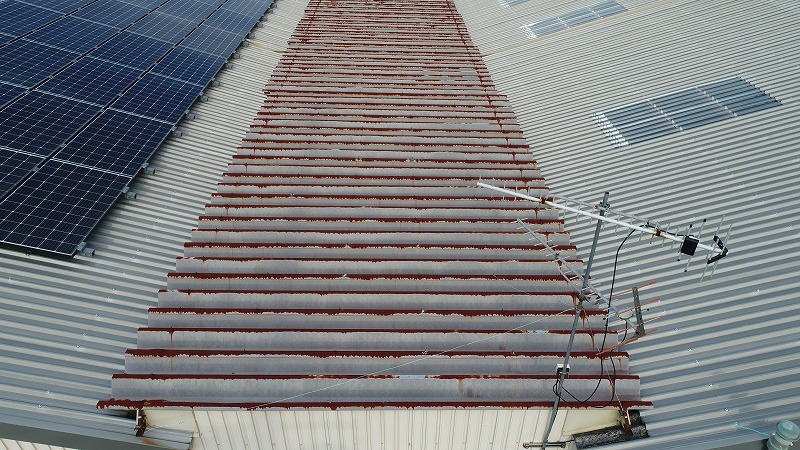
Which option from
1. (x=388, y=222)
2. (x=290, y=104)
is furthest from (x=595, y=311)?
(x=290, y=104)

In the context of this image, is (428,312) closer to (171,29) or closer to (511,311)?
(511,311)

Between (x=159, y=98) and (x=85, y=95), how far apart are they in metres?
1.82

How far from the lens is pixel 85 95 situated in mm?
13656

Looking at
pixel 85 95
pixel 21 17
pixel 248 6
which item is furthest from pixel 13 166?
pixel 248 6

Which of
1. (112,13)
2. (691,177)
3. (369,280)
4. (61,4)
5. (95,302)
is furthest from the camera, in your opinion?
(112,13)

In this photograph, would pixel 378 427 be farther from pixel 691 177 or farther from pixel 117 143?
pixel 117 143

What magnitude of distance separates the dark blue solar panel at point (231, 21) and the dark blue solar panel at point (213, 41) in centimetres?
47

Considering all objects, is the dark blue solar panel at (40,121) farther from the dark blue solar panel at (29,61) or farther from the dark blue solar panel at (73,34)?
the dark blue solar panel at (73,34)

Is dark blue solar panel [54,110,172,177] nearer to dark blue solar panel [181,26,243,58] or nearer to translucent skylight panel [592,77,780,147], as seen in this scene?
dark blue solar panel [181,26,243,58]

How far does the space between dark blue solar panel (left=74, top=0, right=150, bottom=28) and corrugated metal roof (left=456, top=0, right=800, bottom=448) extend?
13353 mm

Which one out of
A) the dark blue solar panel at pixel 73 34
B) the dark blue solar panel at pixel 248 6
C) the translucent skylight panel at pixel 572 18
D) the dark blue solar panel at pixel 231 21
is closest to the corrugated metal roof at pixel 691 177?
the translucent skylight panel at pixel 572 18

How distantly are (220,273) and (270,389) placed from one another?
285 cm

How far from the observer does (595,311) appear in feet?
29.3

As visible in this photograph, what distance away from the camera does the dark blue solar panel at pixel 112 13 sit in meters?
17.9
